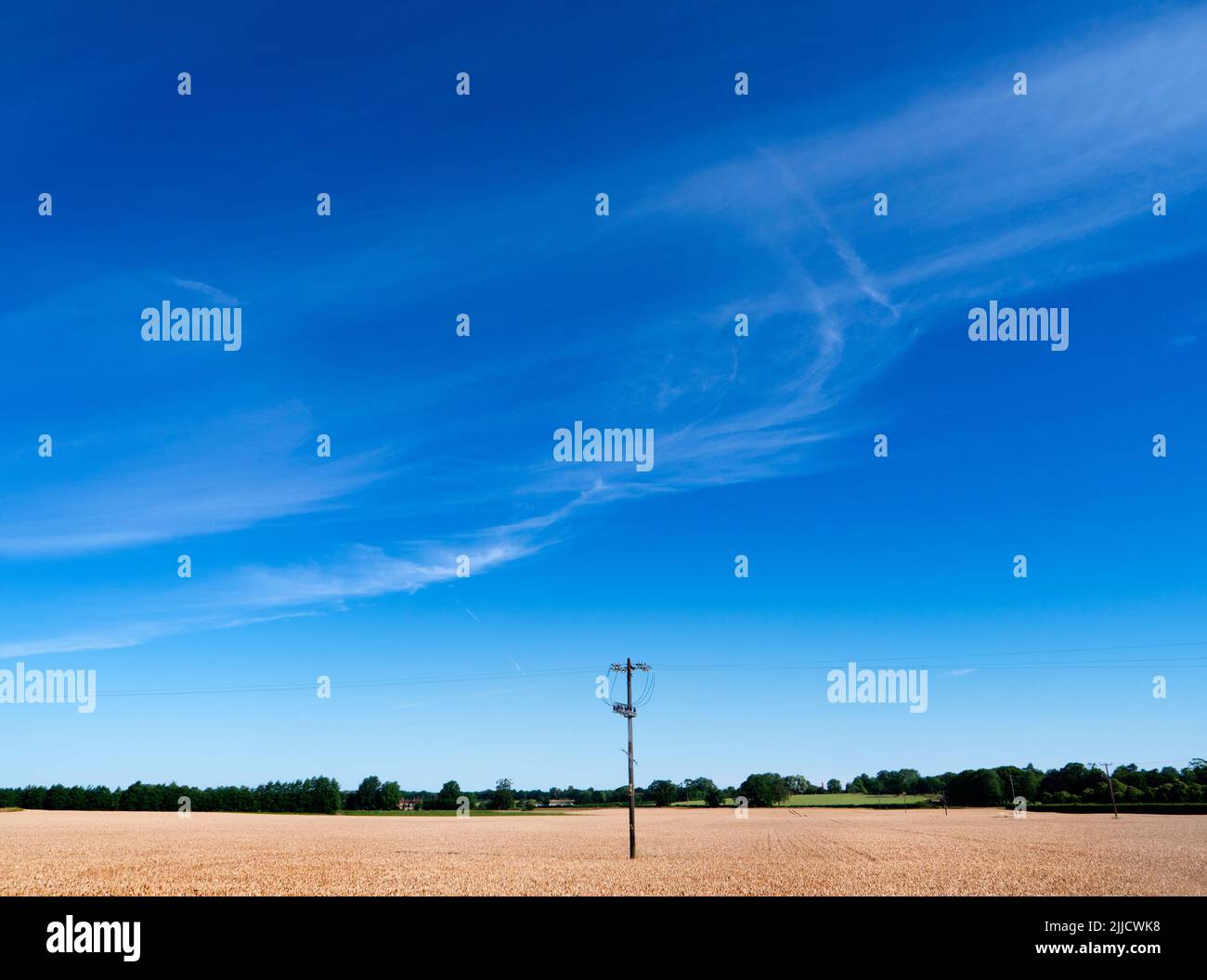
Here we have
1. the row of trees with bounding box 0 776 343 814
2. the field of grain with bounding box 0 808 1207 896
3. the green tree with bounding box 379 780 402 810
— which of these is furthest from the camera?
the green tree with bounding box 379 780 402 810

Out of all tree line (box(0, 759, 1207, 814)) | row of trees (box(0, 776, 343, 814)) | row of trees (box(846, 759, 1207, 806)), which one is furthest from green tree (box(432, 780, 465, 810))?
row of trees (box(846, 759, 1207, 806))

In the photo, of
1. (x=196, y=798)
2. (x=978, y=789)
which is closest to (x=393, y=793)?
(x=196, y=798)

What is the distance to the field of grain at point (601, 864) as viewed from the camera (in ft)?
116

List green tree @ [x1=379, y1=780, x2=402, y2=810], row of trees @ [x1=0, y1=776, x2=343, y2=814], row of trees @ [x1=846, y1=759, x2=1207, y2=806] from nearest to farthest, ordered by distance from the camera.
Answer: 1. row of trees @ [x1=846, y1=759, x2=1207, y2=806]
2. row of trees @ [x1=0, y1=776, x2=343, y2=814]
3. green tree @ [x1=379, y1=780, x2=402, y2=810]

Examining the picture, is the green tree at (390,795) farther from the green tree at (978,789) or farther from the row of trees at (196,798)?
the green tree at (978,789)

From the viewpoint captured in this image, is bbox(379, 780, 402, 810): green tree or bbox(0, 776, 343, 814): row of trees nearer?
bbox(0, 776, 343, 814): row of trees

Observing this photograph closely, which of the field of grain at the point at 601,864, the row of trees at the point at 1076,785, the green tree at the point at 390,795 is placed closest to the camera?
the field of grain at the point at 601,864

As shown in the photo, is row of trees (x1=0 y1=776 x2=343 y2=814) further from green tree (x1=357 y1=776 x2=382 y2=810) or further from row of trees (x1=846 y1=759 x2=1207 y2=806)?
row of trees (x1=846 y1=759 x2=1207 y2=806)

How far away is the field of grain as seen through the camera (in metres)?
35.5

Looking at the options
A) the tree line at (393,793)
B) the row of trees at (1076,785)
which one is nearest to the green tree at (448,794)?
the tree line at (393,793)
